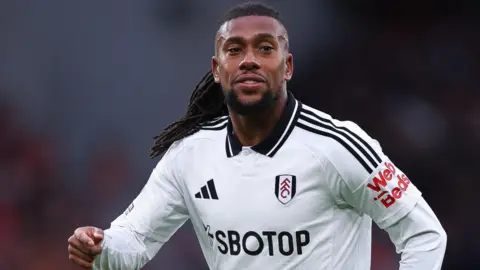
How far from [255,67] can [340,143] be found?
13.9 inches

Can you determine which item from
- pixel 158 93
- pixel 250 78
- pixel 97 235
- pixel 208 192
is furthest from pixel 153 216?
pixel 158 93

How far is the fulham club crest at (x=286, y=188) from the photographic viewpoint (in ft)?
9.09

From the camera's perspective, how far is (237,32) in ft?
9.27

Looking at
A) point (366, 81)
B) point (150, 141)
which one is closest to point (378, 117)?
point (366, 81)

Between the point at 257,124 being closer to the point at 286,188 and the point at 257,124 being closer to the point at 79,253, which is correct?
the point at 286,188

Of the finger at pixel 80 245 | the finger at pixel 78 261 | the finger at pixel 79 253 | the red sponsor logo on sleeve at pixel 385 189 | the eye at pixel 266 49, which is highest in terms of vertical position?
the eye at pixel 266 49

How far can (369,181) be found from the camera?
269 cm

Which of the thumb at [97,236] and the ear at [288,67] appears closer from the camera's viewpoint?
the thumb at [97,236]

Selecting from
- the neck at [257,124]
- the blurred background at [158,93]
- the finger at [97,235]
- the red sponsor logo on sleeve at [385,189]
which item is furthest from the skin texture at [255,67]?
the blurred background at [158,93]

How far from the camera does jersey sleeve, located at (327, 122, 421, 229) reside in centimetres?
269

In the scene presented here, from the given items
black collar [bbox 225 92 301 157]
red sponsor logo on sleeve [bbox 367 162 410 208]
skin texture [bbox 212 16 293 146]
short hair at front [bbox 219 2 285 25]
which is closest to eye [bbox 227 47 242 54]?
skin texture [bbox 212 16 293 146]

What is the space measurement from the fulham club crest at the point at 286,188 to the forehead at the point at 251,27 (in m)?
0.46

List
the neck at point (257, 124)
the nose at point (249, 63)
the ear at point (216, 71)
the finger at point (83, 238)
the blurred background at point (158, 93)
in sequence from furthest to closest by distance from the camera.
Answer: the blurred background at point (158, 93), the ear at point (216, 71), the neck at point (257, 124), the nose at point (249, 63), the finger at point (83, 238)

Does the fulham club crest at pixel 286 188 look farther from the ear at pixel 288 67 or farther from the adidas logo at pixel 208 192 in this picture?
the ear at pixel 288 67
